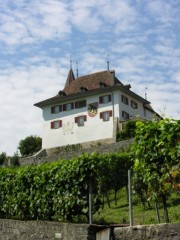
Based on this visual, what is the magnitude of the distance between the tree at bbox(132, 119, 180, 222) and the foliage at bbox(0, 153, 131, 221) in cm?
184

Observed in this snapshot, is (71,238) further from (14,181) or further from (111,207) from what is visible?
(111,207)

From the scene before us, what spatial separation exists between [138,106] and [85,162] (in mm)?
50262

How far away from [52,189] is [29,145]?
54290 mm

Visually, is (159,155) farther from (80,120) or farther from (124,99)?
(80,120)

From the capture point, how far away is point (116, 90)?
54938 mm

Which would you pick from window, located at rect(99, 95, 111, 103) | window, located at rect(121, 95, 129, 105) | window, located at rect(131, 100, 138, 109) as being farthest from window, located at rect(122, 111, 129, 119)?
window, located at rect(131, 100, 138, 109)

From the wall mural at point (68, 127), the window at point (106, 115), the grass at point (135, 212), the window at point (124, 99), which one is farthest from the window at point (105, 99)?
the grass at point (135, 212)

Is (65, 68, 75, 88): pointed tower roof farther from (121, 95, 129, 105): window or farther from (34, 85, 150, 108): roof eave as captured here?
(121, 95, 129, 105): window

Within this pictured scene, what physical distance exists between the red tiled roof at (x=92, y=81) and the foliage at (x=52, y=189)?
144 ft

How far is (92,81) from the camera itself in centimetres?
5956

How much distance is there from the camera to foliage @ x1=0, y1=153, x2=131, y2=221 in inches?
424

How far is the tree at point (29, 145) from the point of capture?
212 feet

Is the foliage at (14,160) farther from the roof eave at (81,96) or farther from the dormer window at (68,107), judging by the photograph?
the roof eave at (81,96)

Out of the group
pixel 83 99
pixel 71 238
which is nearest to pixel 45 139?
pixel 83 99
